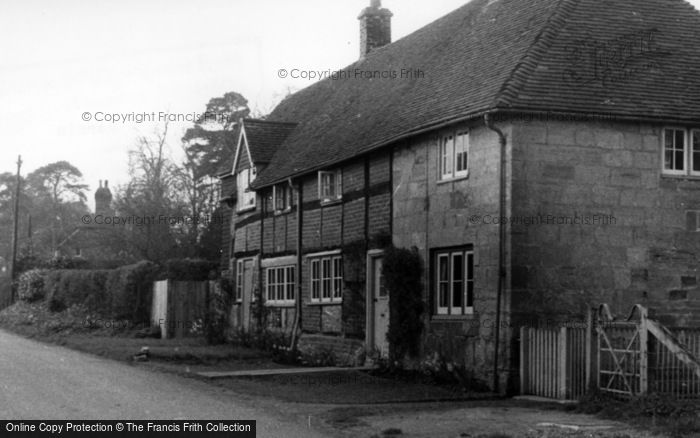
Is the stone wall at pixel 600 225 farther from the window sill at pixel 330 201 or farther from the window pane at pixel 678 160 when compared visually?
the window sill at pixel 330 201

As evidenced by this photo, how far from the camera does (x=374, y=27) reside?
32.7 m

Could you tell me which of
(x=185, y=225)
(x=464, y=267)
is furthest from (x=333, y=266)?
(x=185, y=225)

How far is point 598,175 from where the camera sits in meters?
18.5

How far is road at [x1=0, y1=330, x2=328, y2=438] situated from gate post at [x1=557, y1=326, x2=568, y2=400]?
176 inches

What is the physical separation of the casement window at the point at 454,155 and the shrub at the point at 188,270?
56.8ft

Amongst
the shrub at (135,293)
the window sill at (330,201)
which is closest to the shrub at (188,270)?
the shrub at (135,293)

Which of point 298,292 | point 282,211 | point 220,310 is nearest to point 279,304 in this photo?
point 298,292

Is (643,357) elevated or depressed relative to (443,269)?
depressed

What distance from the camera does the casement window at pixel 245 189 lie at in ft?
102

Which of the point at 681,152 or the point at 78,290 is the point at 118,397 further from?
the point at 78,290

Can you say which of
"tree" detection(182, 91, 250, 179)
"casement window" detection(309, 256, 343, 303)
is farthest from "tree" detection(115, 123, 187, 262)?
"casement window" detection(309, 256, 343, 303)

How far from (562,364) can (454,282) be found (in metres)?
3.82

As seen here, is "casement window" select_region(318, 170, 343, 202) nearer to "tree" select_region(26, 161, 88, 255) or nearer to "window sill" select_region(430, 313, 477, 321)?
"window sill" select_region(430, 313, 477, 321)

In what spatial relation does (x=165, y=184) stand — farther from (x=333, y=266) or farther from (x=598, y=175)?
(x=598, y=175)
